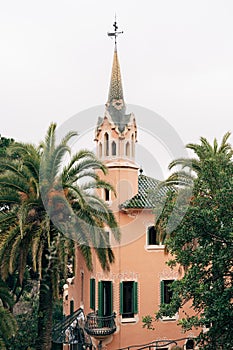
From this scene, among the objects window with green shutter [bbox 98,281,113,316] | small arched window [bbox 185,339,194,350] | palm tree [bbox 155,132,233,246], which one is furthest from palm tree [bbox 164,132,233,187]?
small arched window [bbox 185,339,194,350]

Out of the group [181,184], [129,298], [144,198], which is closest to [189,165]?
[181,184]

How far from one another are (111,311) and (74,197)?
7.97m

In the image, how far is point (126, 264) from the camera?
83.1ft

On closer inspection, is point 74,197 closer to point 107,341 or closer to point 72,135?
point 72,135

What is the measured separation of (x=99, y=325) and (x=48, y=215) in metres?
8.37

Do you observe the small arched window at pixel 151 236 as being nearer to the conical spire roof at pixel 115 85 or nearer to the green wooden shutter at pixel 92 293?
the green wooden shutter at pixel 92 293

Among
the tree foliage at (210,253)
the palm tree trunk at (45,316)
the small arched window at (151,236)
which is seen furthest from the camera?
the small arched window at (151,236)

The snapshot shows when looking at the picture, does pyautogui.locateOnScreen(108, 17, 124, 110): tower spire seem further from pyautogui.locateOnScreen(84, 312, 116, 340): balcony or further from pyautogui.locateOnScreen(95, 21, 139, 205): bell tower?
pyautogui.locateOnScreen(84, 312, 116, 340): balcony

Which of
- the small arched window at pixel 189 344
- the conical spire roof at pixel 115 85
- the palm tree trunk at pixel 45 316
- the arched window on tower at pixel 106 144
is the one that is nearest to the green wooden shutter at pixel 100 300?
the small arched window at pixel 189 344

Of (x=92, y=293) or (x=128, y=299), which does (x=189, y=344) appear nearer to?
(x=128, y=299)

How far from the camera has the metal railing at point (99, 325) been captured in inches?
952

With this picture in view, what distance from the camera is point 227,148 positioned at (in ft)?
77.2

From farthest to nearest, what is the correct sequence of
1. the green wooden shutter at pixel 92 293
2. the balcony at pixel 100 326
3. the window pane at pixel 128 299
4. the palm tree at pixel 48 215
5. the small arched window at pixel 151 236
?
the small arched window at pixel 151 236 < the green wooden shutter at pixel 92 293 < the window pane at pixel 128 299 < the balcony at pixel 100 326 < the palm tree at pixel 48 215

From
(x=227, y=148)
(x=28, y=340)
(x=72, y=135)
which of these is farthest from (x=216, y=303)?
(x=28, y=340)
